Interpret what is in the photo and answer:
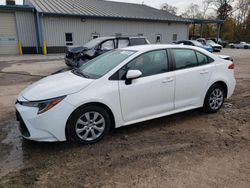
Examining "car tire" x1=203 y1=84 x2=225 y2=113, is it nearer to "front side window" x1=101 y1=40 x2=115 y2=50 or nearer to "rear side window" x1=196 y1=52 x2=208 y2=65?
"rear side window" x1=196 y1=52 x2=208 y2=65

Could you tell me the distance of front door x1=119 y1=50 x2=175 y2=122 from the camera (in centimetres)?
338

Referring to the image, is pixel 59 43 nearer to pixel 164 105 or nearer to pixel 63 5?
pixel 63 5

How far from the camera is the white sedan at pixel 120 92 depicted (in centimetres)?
294

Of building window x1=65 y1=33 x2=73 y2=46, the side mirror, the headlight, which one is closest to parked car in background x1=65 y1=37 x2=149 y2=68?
the side mirror

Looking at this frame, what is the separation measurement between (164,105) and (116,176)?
5.63 ft

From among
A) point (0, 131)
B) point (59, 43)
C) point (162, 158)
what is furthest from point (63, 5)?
point (162, 158)

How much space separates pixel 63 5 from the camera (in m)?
21.0

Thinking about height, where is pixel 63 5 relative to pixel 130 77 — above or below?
above

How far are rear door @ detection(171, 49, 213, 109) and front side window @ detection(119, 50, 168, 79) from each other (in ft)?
0.80

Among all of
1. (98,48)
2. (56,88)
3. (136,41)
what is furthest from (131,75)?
(136,41)

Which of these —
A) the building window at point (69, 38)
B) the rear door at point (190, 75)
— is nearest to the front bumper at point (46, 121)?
the rear door at point (190, 75)

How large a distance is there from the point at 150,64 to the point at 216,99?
1876mm

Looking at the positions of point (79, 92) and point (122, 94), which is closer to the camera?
point (79, 92)

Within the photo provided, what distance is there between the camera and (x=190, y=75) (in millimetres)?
3953
